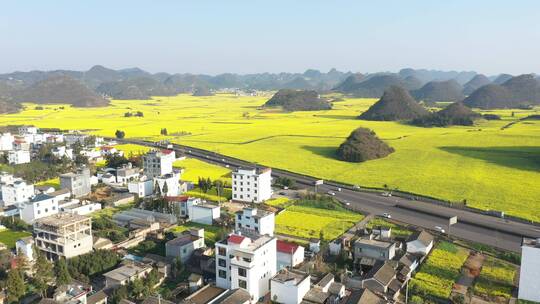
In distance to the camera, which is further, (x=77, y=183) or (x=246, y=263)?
(x=77, y=183)

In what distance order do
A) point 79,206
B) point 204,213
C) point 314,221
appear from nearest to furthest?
1. point 204,213
2. point 314,221
3. point 79,206

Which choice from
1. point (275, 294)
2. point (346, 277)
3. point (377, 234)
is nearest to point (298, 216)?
point (377, 234)

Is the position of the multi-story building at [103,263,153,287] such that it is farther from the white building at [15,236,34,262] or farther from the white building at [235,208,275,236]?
the white building at [235,208,275,236]

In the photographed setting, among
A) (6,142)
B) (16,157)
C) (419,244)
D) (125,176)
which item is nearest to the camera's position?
(419,244)

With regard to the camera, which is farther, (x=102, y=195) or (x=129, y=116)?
(x=129, y=116)

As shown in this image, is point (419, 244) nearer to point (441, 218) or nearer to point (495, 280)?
point (495, 280)

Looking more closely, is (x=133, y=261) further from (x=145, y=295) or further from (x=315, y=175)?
(x=315, y=175)

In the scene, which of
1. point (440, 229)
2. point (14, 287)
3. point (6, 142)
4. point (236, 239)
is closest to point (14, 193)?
point (14, 287)
